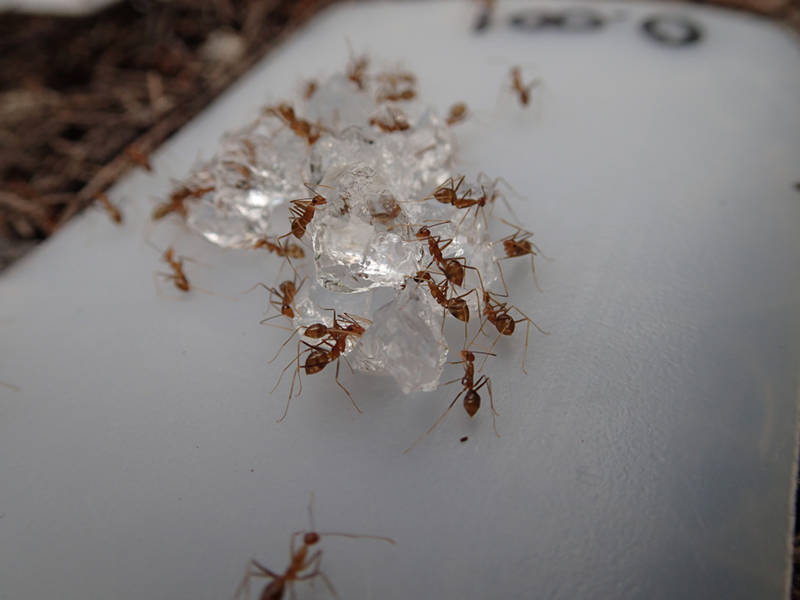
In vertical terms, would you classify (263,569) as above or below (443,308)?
below

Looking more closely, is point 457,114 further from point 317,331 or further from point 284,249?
point 317,331

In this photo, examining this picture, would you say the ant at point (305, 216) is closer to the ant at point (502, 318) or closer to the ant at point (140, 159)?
the ant at point (502, 318)

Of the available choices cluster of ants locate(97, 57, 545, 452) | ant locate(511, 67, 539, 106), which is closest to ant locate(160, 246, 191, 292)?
cluster of ants locate(97, 57, 545, 452)

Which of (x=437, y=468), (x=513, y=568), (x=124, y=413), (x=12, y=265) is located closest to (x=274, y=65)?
(x=12, y=265)

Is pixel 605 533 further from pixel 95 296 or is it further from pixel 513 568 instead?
pixel 95 296

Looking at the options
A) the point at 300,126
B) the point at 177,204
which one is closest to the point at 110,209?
the point at 177,204

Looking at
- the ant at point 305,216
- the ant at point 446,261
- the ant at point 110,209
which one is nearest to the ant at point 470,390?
the ant at point 446,261
